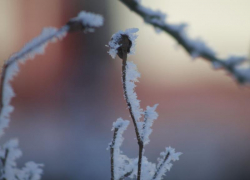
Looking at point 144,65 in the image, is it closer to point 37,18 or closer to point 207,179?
point 37,18

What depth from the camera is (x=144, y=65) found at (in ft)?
16.6

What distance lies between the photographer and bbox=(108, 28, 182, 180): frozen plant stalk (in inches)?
15.5

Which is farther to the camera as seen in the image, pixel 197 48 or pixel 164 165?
pixel 164 165

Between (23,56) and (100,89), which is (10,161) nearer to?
(23,56)

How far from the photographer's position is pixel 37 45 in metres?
0.35

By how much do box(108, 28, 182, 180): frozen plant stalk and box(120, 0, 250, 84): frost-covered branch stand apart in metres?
0.09

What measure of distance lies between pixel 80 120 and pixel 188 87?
1.71 meters

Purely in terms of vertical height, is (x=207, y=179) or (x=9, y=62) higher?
(x=207, y=179)

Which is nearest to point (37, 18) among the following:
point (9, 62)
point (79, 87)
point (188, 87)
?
point (79, 87)

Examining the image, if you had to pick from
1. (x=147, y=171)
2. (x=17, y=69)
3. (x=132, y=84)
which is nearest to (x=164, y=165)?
(x=147, y=171)

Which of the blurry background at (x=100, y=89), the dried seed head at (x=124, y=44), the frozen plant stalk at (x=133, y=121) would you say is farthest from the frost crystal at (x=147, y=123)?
the blurry background at (x=100, y=89)

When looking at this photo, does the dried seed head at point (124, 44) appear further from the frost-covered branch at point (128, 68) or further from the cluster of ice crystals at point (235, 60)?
the cluster of ice crystals at point (235, 60)

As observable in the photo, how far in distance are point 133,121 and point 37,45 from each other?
0.56ft

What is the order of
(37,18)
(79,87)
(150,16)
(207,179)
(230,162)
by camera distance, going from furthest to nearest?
(79,87)
(37,18)
(230,162)
(207,179)
(150,16)
